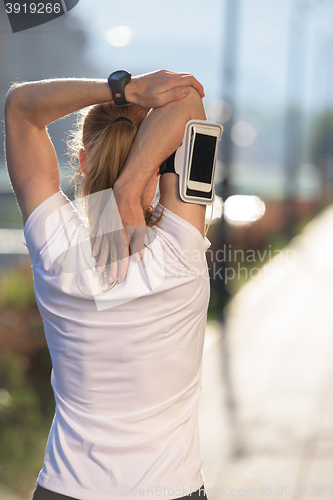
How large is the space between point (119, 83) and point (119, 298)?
2.02 ft

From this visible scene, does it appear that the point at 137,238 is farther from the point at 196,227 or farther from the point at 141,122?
the point at 141,122

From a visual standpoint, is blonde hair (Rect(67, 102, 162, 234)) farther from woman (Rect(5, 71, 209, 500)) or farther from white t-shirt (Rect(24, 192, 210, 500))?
white t-shirt (Rect(24, 192, 210, 500))

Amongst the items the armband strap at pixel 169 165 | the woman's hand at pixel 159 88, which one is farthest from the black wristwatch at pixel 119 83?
the armband strap at pixel 169 165

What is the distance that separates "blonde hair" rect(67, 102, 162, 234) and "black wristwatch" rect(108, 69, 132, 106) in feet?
0.21

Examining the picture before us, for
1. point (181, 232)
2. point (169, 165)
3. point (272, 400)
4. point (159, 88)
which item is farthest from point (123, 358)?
point (272, 400)

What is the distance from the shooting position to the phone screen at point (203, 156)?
1456mm

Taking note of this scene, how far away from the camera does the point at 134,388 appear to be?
1406 millimetres

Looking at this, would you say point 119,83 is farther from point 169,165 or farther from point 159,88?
point 169,165

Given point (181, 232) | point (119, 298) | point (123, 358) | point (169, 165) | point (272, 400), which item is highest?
point (169, 165)

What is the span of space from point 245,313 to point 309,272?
416 cm

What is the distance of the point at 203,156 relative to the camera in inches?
58.1

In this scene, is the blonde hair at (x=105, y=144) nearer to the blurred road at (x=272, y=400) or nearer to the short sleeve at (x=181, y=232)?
the short sleeve at (x=181, y=232)

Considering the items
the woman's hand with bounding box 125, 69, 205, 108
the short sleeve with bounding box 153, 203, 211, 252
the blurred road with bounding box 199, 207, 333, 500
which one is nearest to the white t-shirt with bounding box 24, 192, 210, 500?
the short sleeve with bounding box 153, 203, 211, 252

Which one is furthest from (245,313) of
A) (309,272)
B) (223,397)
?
(309,272)
